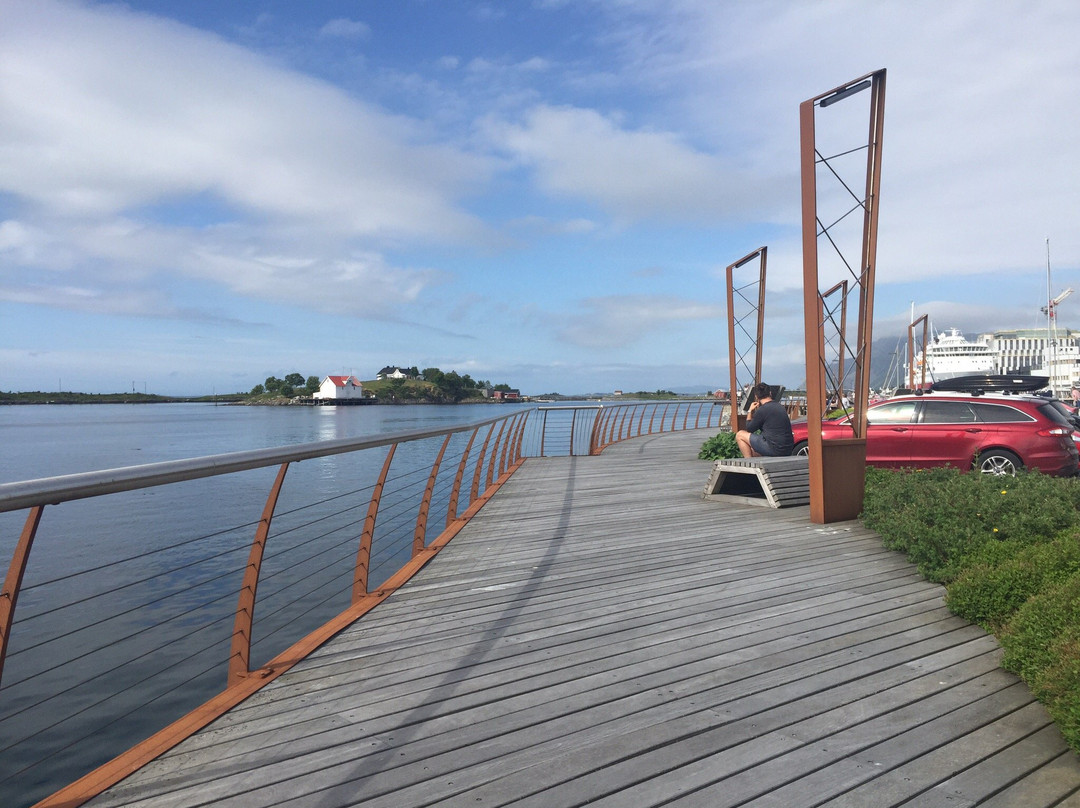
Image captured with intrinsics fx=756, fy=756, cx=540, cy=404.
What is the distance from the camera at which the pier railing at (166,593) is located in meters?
2.60

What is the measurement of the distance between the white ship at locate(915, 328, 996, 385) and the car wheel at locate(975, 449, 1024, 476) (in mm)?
76073

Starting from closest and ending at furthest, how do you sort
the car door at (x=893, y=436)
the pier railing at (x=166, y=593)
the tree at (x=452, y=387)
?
1. the pier railing at (x=166, y=593)
2. the car door at (x=893, y=436)
3. the tree at (x=452, y=387)

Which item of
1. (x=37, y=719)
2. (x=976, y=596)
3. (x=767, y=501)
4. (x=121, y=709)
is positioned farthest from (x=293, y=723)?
(x=767, y=501)

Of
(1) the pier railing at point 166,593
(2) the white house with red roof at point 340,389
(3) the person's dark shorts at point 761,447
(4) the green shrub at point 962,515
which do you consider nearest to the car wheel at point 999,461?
(3) the person's dark shorts at point 761,447

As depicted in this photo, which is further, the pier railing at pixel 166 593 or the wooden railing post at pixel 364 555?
the wooden railing post at pixel 364 555

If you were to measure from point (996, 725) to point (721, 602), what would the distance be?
1780mm

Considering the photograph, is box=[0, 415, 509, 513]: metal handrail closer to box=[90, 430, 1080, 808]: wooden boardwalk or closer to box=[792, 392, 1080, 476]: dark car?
box=[90, 430, 1080, 808]: wooden boardwalk

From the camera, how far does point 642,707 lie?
297 cm

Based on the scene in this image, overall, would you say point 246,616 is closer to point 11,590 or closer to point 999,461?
point 11,590

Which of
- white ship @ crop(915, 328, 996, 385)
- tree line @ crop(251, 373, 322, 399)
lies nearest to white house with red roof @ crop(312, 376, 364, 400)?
tree line @ crop(251, 373, 322, 399)

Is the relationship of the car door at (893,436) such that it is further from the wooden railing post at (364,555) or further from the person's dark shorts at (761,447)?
the wooden railing post at (364,555)

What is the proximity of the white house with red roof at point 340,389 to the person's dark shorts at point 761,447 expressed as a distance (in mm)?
119466

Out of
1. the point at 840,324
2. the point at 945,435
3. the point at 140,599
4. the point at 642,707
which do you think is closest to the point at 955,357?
the point at 840,324

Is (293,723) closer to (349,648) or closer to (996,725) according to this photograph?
(349,648)
